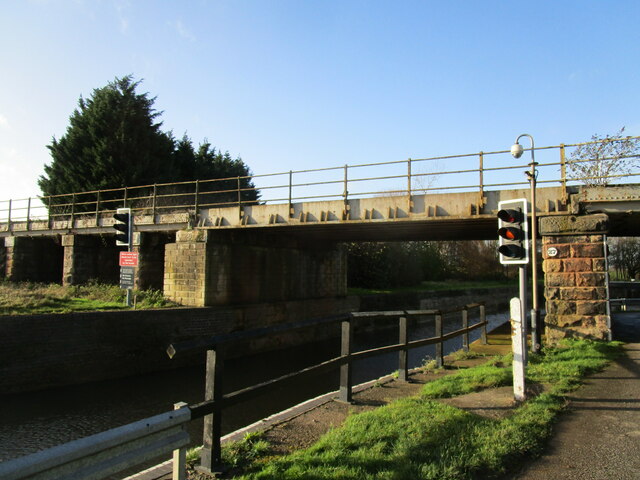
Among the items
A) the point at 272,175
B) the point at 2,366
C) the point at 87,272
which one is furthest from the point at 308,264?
the point at 2,366

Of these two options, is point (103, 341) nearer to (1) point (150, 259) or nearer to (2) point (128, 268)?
(2) point (128, 268)

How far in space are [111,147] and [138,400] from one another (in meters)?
23.3

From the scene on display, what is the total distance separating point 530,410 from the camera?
482cm

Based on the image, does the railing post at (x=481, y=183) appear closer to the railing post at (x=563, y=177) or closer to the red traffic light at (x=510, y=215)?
the railing post at (x=563, y=177)

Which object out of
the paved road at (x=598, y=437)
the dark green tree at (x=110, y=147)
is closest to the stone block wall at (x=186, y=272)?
the paved road at (x=598, y=437)

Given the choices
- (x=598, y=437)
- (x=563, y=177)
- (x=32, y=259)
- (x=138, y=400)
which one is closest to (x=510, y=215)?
(x=598, y=437)

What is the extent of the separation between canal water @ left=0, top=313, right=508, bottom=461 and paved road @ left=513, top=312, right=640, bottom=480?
478cm

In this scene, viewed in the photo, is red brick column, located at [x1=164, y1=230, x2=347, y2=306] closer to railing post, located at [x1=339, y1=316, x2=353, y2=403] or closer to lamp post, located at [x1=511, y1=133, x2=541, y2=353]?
lamp post, located at [x1=511, y1=133, x2=541, y2=353]

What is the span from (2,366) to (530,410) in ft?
35.8

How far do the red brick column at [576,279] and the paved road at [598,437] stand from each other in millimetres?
3167

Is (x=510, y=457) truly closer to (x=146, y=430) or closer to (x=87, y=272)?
(x=146, y=430)

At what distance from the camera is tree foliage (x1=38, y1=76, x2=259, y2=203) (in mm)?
29484

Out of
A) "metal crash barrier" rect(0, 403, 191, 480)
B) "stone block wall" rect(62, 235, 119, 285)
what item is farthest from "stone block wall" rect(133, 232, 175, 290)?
"metal crash barrier" rect(0, 403, 191, 480)

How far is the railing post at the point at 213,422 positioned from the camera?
357 cm
